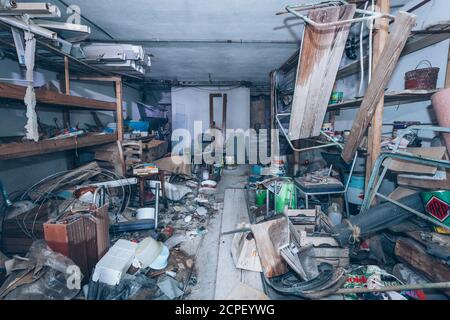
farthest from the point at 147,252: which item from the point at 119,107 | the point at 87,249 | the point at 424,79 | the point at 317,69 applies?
the point at 424,79

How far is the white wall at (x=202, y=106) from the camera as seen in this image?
7.58m

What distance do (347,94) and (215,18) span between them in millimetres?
2569

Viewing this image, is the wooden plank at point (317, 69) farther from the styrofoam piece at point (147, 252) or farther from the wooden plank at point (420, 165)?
the styrofoam piece at point (147, 252)

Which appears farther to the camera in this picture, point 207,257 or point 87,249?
point 207,257

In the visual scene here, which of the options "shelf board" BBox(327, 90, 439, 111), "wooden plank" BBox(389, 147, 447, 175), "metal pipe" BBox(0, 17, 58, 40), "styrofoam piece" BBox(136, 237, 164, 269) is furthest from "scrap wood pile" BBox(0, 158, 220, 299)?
"shelf board" BBox(327, 90, 439, 111)

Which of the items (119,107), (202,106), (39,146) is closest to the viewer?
(39,146)

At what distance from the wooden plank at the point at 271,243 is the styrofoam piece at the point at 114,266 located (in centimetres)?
113

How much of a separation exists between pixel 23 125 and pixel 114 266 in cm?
277

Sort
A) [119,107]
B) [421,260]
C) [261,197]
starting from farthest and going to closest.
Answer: [119,107] < [261,197] < [421,260]

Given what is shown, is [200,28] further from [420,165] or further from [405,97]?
[420,165]

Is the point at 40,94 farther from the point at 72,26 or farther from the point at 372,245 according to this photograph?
the point at 372,245

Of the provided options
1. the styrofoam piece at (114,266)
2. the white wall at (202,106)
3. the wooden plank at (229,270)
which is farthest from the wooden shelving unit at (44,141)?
the white wall at (202,106)

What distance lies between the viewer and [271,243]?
201 centimetres

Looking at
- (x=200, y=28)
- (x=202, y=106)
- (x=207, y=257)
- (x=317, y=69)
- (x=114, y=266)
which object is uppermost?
(x=200, y=28)
